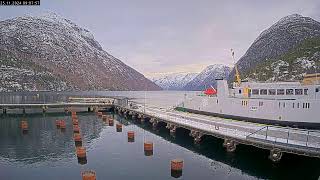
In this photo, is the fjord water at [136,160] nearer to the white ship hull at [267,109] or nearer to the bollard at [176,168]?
the bollard at [176,168]

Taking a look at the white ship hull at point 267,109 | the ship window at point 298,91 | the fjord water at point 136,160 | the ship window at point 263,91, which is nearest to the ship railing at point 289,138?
the fjord water at point 136,160

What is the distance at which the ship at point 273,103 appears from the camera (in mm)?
41531

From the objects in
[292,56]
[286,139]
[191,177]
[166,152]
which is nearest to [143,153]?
[166,152]

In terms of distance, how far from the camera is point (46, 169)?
109 ft

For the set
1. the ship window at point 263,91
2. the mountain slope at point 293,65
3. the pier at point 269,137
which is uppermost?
the mountain slope at point 293,65

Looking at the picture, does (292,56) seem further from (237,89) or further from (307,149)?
(307,149)

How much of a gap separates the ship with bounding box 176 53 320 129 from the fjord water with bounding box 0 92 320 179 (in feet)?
25.5

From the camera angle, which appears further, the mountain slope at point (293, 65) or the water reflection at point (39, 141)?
the mountain slope at point (293, 65)

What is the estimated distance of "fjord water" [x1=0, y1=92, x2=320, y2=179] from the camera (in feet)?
102

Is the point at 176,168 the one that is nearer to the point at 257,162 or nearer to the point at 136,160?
the point at 136,160

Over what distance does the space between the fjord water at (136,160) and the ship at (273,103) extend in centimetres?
777

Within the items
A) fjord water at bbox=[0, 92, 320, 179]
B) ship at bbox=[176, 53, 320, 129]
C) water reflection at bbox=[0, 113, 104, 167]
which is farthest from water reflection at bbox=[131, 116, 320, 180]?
water reflection at bbox=[0, 113, 104, 167]

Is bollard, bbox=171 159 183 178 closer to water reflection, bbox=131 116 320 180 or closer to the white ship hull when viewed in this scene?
water reflection, bbox=131 116 320 180

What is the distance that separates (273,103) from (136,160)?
71.2 feet
